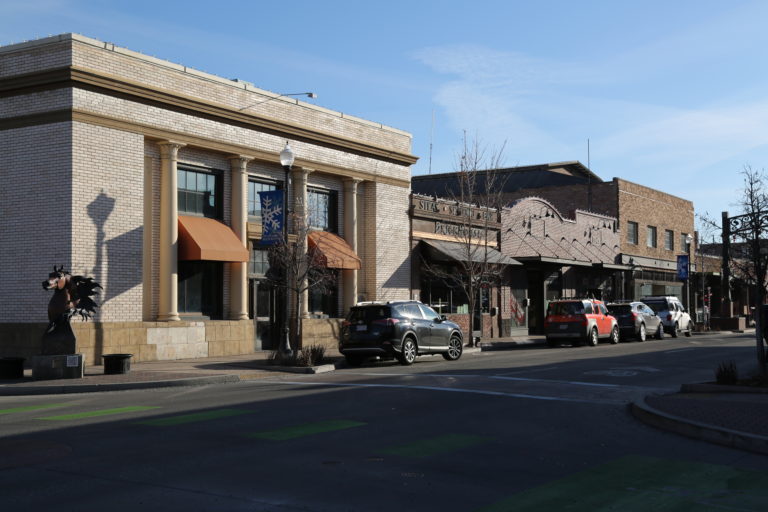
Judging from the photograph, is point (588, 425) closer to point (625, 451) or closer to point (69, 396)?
point (625, 451)

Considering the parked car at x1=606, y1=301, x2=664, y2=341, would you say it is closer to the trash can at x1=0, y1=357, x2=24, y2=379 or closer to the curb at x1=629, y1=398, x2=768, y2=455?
the curb at x1=629, y1=398, x2=768, y2=455

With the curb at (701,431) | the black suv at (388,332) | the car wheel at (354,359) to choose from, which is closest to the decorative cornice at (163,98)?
the black suv at (388,332)

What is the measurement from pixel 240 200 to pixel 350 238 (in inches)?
222

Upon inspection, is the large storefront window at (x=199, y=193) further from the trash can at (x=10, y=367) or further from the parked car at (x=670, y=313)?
the parked car at (x=670, y=313)

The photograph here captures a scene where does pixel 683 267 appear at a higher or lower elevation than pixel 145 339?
higher

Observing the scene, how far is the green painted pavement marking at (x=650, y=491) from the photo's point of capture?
6.52 m

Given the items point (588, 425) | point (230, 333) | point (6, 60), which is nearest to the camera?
point (588, 425)

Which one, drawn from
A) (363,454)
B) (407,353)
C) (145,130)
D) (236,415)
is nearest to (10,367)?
(145,130)

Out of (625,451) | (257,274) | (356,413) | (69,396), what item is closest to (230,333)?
(257,274)

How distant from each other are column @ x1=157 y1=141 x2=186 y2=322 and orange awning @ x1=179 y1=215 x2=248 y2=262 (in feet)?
0.98

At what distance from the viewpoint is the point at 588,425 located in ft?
35.9

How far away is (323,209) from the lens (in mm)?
28844

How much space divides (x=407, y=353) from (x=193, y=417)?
33.4 feet

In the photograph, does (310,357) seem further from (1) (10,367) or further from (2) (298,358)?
(1) (10,367)
